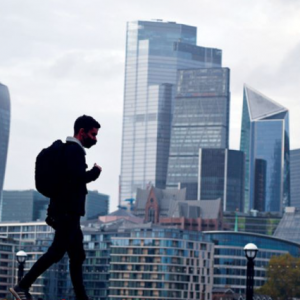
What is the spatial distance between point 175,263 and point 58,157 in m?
178

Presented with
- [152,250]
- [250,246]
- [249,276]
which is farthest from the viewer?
[152,250]

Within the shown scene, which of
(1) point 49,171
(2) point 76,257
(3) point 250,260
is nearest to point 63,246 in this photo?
(2) point 76,257

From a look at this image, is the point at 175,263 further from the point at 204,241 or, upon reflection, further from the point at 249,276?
the point at 249,276

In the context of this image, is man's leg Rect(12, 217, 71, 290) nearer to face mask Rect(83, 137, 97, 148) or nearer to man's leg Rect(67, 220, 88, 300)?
man's leg Rect(67, 220, 88, 300)

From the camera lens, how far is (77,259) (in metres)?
13.3

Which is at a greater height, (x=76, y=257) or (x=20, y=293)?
(x=76, y=257)

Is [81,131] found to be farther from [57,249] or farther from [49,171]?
[57,249]

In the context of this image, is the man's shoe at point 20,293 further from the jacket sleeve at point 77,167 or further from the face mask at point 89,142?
the face mask at point 89,142

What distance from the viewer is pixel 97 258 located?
19950 centimetres

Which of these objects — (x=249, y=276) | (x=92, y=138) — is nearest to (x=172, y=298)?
(x=249, y=276)

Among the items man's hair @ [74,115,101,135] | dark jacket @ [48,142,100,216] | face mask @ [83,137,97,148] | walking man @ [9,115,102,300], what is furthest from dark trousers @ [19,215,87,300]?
man's hair @ [74,115,101,135]

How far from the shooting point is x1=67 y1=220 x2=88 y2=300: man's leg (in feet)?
43.4

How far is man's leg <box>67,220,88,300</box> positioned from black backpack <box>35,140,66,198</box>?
1.62 ft

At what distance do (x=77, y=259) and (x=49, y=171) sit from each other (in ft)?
3.38
